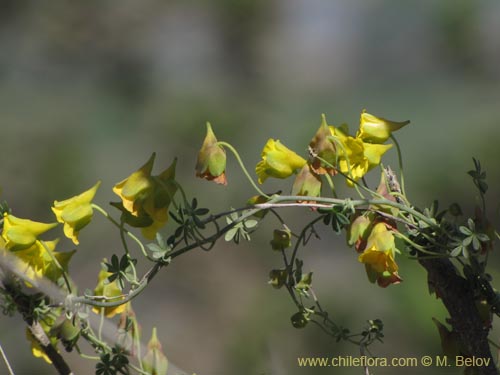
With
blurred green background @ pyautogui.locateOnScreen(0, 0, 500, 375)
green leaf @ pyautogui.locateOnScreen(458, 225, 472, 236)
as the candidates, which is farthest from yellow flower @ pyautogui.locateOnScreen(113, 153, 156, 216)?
blurred green background @ pyautogui.locateOnScreen(0, 0, 500, 375)

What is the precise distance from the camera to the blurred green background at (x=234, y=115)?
8.97 ft

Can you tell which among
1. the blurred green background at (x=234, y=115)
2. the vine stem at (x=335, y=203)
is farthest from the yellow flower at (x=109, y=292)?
the blurred green background at (x=234, y=115)

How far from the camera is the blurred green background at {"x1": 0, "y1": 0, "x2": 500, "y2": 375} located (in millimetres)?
2734

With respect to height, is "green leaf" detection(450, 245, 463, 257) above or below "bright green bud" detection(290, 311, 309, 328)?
above

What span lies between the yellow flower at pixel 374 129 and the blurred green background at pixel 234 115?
142cm

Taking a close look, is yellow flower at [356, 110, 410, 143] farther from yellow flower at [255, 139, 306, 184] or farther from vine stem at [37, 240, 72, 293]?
vine stem at [37, 240, 72, 293]

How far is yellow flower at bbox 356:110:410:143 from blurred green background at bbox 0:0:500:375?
1420mm

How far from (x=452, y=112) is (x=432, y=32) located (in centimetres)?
107

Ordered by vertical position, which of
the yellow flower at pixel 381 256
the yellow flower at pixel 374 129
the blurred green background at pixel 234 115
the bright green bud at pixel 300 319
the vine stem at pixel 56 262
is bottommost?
the blurred green background at pixel 234 115

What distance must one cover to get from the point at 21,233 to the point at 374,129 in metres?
0.25

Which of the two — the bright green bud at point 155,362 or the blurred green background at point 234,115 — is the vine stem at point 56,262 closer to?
the bright green bud at point 155,362

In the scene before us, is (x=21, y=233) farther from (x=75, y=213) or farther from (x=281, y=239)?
(x=281, y=239)

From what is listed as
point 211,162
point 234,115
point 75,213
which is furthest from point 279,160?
point 234,115

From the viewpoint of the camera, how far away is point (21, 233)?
521 mm
